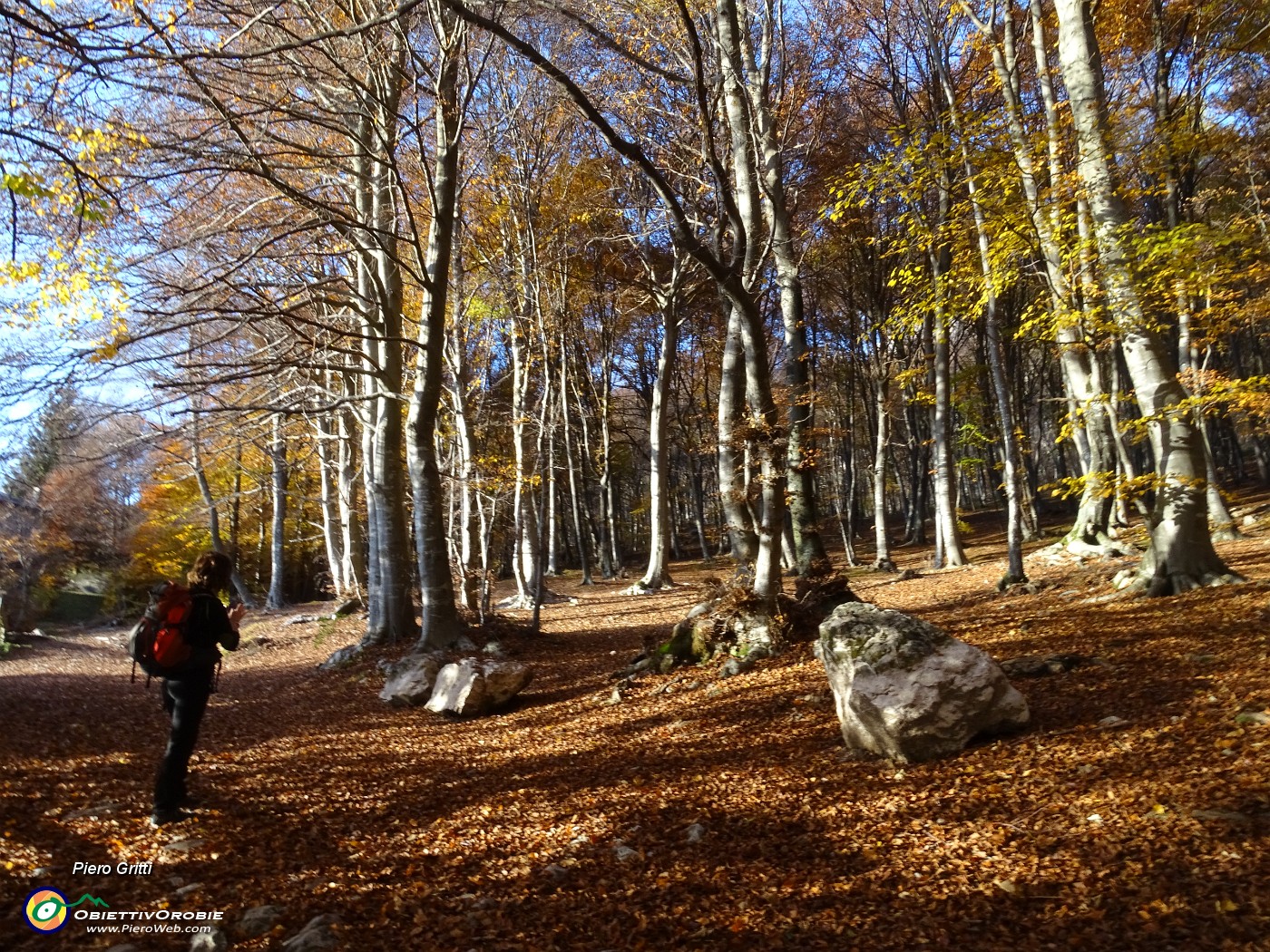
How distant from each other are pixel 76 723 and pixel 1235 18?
62.1 ft

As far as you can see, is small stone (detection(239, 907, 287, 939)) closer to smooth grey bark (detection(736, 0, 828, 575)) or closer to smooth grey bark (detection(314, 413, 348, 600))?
smooth grey bark (detection(736, 0, 828, 575))

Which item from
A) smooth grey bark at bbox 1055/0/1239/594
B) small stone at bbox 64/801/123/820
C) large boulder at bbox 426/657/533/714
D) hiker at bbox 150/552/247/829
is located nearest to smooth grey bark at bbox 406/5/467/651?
large boulder at bbox 426/657/533/714

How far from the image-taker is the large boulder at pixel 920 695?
4324mm

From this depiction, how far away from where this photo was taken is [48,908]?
11.1 ft

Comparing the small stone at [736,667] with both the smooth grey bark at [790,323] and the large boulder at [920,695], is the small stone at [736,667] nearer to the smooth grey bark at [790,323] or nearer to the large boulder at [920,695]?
the smooth grey bark at [790,323]

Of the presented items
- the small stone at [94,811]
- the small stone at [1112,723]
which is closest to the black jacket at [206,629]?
the small stone at [94,811]

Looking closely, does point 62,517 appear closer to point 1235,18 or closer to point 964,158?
point 964,158

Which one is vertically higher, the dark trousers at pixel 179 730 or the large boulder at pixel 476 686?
the dark trousers at pixel 179 730

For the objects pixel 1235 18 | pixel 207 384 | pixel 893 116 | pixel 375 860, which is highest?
pixel 893 116

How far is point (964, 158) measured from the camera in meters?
8.02

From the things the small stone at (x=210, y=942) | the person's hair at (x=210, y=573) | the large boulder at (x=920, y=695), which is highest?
the person's hair at (x=210, y=573)

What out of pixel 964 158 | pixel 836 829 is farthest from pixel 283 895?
pixel 964 158

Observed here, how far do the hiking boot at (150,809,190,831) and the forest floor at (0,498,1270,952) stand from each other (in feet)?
0.23

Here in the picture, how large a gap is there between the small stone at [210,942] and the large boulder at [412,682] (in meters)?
5.02
